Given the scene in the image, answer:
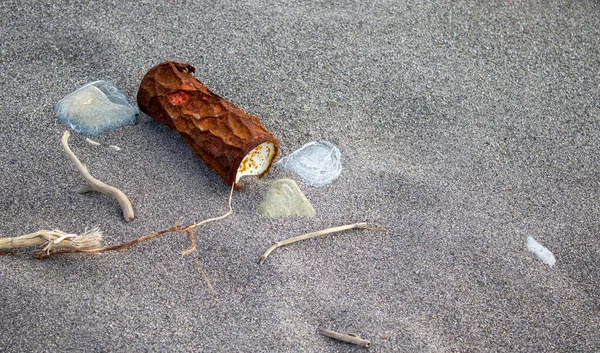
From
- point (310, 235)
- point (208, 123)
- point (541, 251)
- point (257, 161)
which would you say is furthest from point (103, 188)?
point (541, 251)

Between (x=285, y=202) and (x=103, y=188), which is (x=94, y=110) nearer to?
(x=103, y=188)

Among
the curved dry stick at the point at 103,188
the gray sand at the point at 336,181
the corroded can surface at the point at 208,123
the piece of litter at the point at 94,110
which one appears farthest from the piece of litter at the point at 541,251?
the piece of litter at the point at 94,110

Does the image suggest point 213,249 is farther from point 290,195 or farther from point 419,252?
point 419,252

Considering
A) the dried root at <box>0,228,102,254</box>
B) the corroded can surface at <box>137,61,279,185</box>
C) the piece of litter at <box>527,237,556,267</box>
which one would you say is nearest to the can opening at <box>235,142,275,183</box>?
the corroded can surface at <box>137,61,279,185</box>

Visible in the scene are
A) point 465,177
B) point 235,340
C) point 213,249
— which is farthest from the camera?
point 465,177

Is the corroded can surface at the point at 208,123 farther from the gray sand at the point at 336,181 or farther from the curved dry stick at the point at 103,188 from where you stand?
the curved dry stick at the point at 103,188

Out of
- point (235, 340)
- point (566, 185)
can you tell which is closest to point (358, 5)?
point (566, 185)
